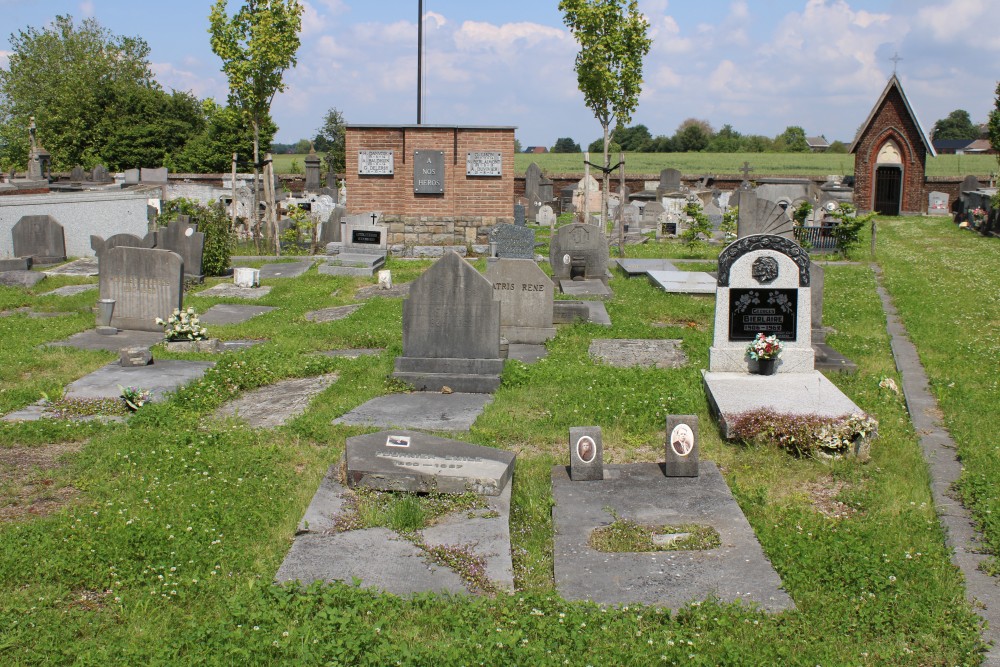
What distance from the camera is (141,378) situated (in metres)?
9.76

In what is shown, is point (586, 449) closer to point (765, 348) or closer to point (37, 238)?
A: point (765, 348)

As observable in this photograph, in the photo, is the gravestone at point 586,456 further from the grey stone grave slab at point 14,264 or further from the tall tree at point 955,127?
the tall tree at point 955,127

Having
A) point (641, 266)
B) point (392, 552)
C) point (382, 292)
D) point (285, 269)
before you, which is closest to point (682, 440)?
point (392, 552)

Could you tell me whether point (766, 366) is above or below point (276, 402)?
above

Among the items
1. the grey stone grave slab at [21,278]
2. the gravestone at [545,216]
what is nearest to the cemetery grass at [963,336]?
the gravestone at [545,216]

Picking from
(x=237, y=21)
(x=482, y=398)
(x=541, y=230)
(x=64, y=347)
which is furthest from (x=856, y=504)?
(x=541, y=230)

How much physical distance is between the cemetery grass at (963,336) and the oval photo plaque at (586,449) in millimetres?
2583

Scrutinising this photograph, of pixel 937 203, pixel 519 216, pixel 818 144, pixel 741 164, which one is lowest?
pixel 519 216

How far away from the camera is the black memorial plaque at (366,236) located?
1959cm

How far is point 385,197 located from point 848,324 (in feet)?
40.3

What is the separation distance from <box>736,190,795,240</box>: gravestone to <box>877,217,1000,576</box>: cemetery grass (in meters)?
2.23

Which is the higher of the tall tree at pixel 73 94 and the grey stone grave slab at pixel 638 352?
the tall tree at pixel 73 94

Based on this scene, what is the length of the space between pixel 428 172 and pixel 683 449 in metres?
16.0

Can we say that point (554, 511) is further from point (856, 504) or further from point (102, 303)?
point (102, 303)
